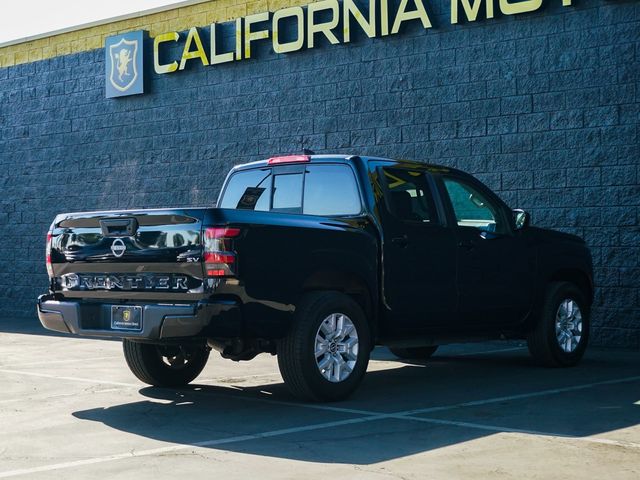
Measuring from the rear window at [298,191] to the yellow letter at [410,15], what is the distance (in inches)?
235

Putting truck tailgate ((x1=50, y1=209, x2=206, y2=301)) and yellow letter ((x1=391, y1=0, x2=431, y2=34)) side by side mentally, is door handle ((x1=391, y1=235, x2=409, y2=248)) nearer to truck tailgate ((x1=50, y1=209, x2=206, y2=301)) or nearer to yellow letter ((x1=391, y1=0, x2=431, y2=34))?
truck tailgate ((x1=50, y1=209, x2=206, y2=301))

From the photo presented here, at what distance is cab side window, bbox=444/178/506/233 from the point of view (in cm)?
1023

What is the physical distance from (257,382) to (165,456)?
380cm

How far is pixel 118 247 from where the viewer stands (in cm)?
845

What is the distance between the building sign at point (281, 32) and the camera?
15.0 m

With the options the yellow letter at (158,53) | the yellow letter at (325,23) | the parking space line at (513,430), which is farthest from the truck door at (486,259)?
the yellow letter at (158,53)

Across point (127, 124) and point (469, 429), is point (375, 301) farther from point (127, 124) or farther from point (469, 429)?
point (127, 124)

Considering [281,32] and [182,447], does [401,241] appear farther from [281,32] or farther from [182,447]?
[281,32]

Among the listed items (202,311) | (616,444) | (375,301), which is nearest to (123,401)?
(202,311)

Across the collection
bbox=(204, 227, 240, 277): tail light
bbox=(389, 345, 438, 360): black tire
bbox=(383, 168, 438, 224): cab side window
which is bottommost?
bbox=(389, 345, 438, 360): black tire

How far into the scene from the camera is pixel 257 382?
10273 millimetres

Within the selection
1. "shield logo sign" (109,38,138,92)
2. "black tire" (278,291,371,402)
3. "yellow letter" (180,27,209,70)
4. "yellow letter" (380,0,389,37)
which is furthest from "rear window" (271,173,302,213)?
"shield logo sign" (109,38,138,92)

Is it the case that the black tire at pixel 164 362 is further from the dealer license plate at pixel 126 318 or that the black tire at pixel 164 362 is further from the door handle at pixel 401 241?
the door handle at pixel 401 241

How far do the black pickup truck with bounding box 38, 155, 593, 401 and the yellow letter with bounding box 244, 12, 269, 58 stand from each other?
7406mm
